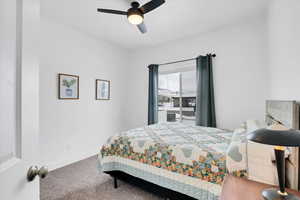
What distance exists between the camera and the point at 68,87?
2.75 metres

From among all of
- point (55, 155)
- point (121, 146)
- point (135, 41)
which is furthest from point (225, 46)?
point (55, 155)

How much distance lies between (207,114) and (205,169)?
1.70 metres

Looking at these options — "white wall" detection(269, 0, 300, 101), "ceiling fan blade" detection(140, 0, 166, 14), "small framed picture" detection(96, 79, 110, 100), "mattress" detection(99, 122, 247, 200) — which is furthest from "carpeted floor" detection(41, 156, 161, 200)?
"ceiling fan blade" detection(140, 0, 166, 14)

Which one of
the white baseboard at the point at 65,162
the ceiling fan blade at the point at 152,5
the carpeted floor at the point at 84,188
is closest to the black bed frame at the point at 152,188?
the carpeted floor at the point at 84,188

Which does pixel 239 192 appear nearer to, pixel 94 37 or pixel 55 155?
pixel 55 155

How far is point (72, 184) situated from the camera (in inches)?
82.7

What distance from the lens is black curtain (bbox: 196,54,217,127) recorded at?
2.93 metres

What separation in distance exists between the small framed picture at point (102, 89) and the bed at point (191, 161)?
1.59 m

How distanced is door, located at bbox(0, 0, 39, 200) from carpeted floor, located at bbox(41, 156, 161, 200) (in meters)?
1.39

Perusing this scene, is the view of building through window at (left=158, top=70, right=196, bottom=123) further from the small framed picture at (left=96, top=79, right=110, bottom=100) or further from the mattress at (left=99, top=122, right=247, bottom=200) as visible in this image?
the mattress at (left=99, top=122, right=247, bottom=200)

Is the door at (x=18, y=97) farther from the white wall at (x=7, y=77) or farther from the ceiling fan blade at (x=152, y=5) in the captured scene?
the ceiling fan blade at (x=152, y=5)

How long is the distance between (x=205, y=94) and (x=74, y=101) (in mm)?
2688

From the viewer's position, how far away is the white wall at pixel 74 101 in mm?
2449

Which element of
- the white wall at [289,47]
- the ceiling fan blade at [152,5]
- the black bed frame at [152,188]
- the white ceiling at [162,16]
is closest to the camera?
the white wall at [289,47]
